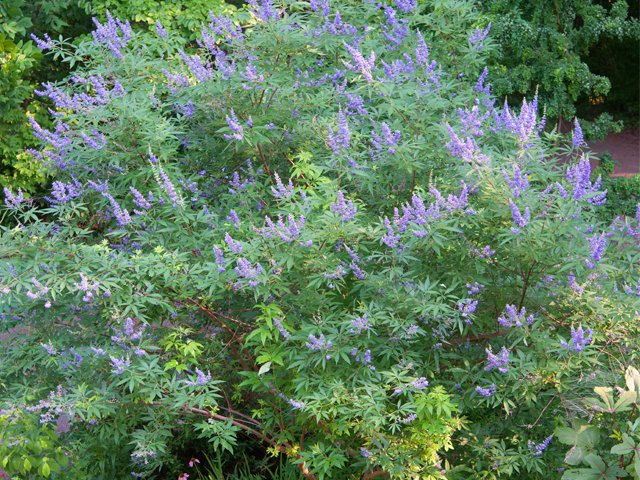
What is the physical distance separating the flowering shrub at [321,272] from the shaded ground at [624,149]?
276 inches

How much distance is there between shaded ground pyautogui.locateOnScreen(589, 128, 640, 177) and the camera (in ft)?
38.0

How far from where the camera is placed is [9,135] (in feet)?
31.2

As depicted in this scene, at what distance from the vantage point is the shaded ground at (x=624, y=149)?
1159 cm

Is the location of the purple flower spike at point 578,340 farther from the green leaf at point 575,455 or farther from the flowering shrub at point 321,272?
the green leaf at point 575,455

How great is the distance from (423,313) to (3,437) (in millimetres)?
2276

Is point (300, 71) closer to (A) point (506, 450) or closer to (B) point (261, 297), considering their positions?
(B) point (261, 297)

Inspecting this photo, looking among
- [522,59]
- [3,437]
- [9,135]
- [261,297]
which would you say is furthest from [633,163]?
[3,437]

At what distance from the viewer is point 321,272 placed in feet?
13.4

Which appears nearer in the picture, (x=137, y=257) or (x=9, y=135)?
(x=137, y=257)

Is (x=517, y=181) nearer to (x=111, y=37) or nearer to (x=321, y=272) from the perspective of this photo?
(x=321, y=272)

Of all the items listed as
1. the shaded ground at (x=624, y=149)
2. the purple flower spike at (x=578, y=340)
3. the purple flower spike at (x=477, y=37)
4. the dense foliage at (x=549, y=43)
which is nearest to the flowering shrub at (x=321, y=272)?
the purple flower spike at (x=578, y=340)

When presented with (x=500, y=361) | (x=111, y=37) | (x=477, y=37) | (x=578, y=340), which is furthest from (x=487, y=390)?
(x=111, y=37)

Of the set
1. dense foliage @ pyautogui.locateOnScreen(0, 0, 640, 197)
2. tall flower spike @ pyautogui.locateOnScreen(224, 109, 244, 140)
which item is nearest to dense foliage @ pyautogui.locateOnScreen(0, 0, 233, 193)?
dense foliage @ pyautogui.locateOnScreen(0, 0, 640, 197)

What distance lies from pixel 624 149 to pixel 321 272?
9580 mm
